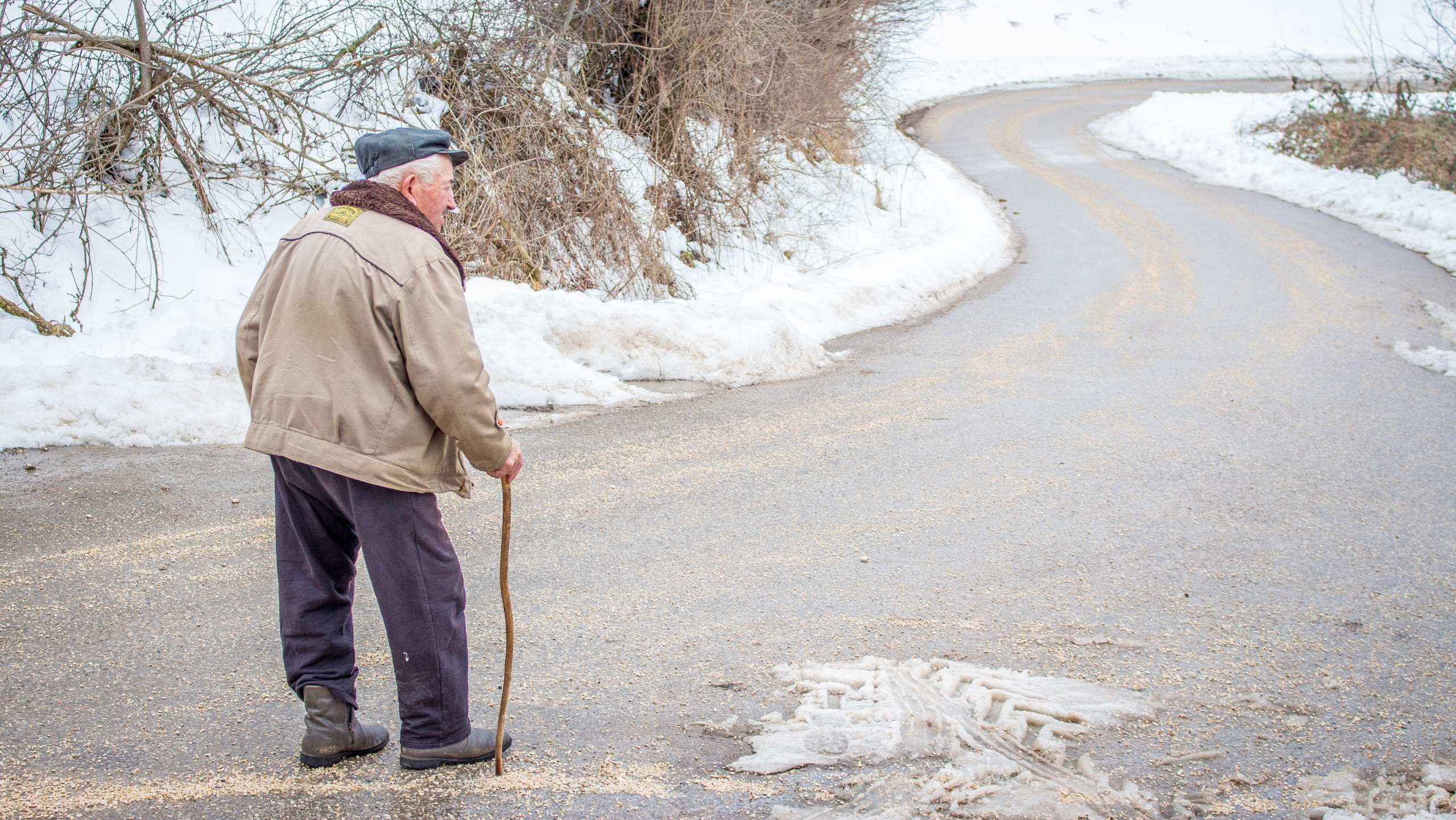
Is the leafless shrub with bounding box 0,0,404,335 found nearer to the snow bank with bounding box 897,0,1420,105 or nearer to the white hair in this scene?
the white hair

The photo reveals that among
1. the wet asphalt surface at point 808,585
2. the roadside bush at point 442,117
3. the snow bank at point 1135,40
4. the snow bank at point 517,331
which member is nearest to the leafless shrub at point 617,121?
the roadside bush at point 442,117

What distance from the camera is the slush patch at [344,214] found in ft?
9.04

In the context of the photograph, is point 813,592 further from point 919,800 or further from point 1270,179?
point 1270,179

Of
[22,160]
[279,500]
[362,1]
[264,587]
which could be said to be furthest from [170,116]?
[279,500]

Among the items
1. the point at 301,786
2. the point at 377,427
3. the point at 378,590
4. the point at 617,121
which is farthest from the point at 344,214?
the point at 617,121

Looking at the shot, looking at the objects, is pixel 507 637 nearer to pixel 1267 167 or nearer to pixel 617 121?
pixel 617 121

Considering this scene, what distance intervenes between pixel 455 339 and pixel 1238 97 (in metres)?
30.3

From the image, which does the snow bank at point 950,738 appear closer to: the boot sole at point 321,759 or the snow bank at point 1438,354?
the boot sole at point 321,759

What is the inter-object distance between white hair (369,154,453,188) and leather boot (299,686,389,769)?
1.44 m

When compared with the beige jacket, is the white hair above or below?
above

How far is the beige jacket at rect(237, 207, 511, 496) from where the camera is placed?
2.71 m

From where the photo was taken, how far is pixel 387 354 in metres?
2.74

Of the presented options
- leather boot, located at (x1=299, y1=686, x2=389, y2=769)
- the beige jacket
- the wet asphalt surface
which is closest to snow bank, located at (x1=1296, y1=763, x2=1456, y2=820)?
the wet asphalt surface

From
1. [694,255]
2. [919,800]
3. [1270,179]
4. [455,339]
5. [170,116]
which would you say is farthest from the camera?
[1270,179]
